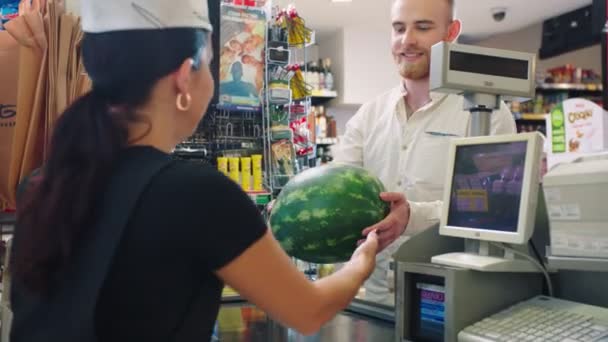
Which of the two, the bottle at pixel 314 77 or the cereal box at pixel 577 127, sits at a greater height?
the bottle at pixel 314 77

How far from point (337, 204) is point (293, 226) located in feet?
0.42

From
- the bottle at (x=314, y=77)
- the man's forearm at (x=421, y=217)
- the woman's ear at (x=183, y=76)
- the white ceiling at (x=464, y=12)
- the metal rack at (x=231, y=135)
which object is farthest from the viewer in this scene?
the bottle at (x=314, y=77)

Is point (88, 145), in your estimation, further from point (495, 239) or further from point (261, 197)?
point (261, 197)

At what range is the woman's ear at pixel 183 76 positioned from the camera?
100cm

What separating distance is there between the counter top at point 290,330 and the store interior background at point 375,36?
16.6ft

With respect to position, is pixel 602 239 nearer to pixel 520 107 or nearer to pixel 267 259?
pixel 267 259

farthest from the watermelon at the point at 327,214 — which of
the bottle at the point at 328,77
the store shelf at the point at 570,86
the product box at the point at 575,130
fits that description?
the store shelf at the point at 570,86

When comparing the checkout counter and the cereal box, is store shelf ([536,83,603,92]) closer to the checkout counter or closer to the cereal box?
the cereal box

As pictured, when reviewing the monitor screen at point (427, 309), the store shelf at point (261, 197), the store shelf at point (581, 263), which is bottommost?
the monitor screen at point (427, 309)

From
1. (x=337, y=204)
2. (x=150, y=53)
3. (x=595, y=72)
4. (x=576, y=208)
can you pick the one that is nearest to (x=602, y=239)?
(x=576, y=208)

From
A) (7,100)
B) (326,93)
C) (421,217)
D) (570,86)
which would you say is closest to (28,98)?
(7,100)

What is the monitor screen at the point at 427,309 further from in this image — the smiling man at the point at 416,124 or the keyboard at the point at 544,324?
the smiling man at the point at 416,124

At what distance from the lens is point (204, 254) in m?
0.92

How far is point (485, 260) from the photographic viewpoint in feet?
3.91
